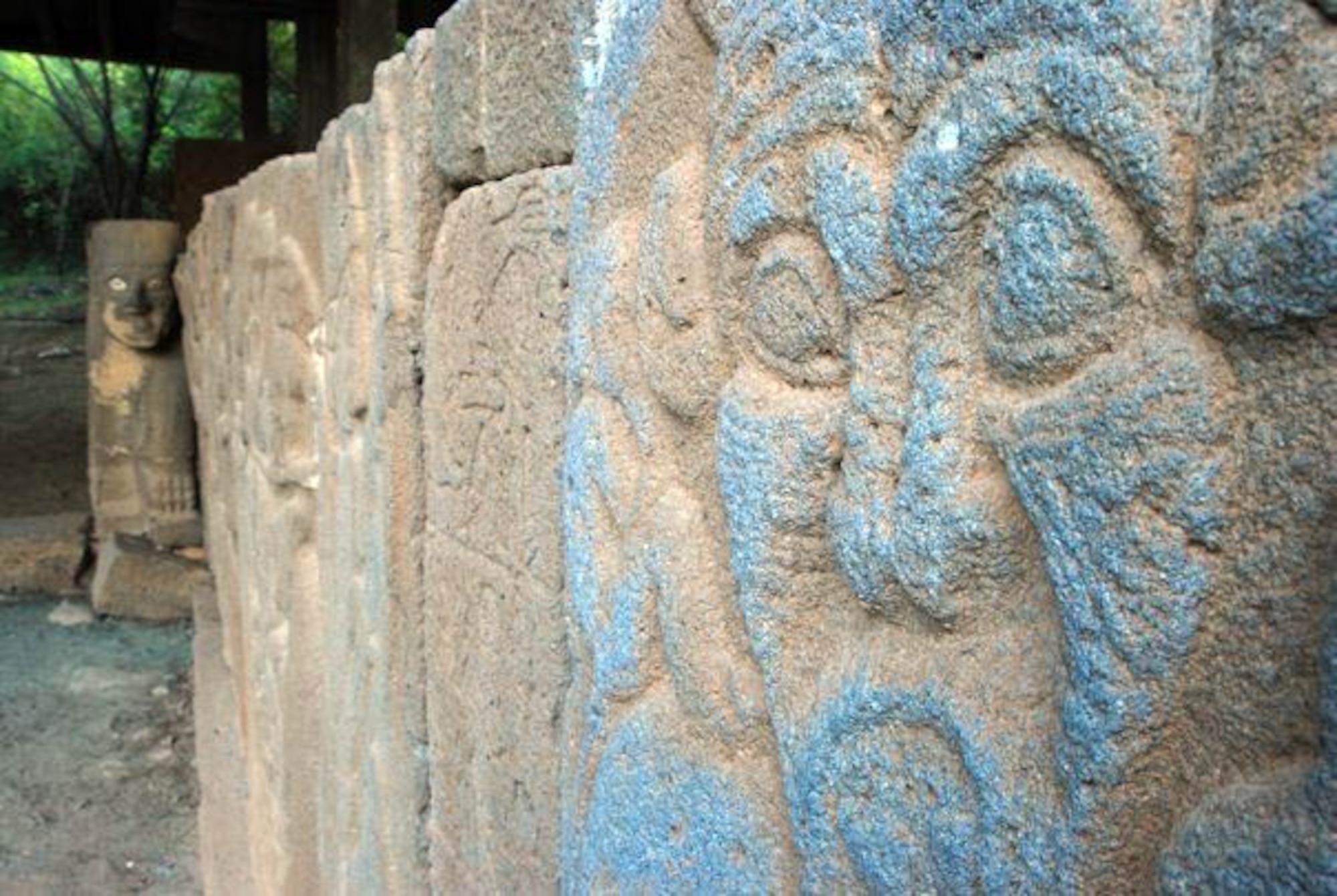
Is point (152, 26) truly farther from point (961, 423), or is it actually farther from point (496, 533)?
point (961, 423)

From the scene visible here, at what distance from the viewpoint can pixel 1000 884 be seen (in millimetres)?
649

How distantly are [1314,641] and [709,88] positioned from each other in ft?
1.88

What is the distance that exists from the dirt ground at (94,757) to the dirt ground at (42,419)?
195cm

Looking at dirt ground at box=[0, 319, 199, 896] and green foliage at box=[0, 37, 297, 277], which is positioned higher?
green foliage at box=[0, 37, 297, 277]

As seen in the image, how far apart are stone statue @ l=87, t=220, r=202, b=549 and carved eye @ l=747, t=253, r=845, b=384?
5.34 meters

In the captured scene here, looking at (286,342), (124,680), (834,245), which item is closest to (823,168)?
(834,245)

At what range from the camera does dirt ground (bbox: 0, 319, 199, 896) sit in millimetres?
3449

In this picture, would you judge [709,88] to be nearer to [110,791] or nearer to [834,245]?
[834,245]

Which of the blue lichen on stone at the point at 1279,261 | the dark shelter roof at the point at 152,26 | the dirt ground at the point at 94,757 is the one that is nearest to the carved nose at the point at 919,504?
the blue lichen on stone at the point at 1279,261

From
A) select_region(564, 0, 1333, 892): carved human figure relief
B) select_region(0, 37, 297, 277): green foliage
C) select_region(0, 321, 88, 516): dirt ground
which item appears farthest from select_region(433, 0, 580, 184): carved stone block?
select_region(0, 37, 297, 277): green foliage

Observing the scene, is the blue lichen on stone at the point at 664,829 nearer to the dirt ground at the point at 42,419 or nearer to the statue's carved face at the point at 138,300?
the statue's carved face at the point at 138,300

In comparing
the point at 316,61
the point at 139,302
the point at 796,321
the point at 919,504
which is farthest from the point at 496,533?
the point at 316,61

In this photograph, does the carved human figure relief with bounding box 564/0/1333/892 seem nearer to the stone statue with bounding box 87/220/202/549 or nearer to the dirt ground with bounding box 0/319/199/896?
the dirt ground with bounding box 0/319/199/896

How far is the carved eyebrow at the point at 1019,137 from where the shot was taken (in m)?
0.55
